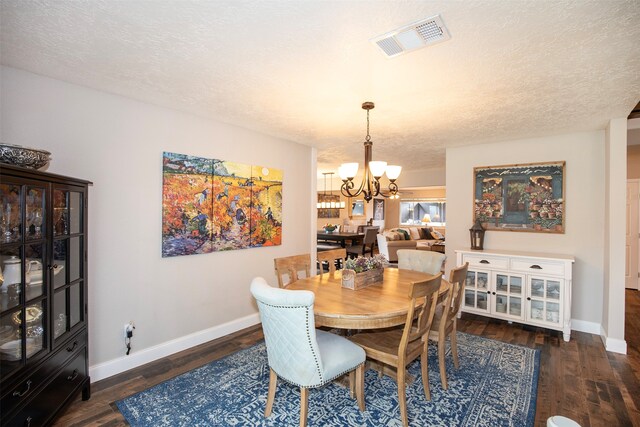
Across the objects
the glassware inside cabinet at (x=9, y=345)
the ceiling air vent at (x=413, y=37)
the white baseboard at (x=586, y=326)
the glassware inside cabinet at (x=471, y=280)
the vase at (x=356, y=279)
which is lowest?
the white baseboard at (x=586, y=326)

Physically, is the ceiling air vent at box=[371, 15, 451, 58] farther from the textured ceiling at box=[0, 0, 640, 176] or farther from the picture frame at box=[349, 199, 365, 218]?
the picture frame at box=[349, 199, 365, 218]

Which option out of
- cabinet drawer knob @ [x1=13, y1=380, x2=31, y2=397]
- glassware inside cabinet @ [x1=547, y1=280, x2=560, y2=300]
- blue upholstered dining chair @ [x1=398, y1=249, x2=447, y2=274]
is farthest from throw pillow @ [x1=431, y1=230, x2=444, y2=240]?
cabinet drawer knob @ [x1=13, y1=380, x2=31, y2=397]

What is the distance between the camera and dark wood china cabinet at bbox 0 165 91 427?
1.70 metres

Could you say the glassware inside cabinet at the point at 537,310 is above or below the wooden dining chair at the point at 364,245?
below

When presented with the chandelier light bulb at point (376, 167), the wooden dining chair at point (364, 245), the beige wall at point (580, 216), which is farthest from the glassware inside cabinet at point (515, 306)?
the wooden dining chair at point (364, 245)

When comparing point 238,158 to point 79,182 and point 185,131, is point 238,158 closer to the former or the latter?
point 185,131

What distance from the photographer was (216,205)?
3.45m

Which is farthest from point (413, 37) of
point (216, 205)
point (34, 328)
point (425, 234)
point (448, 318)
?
point (425, 234)

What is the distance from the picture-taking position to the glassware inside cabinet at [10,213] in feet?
→ 5.51

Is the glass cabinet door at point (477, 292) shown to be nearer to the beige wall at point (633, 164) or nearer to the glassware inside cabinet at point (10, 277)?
the beige wall at point (633, 164)

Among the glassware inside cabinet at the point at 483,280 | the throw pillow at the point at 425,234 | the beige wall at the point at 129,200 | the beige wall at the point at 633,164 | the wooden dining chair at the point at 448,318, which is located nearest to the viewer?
the beige wall at the point at 129,200

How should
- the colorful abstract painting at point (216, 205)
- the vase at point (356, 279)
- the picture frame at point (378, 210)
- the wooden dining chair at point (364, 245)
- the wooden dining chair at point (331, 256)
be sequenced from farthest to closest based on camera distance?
1. the picture frame at point (378, 210)
2. the wooden dining chair at point (364, 245)
3. the wooden dining chair at point (331, 256)
4. the colorful abstract painting at point (216, 205)
5. the vase at point (356, 279)

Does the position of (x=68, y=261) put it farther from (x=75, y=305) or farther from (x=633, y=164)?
(x=633, y=164)

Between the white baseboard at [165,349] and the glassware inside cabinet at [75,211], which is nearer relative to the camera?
the glassware inside cabinet at [75,211]
